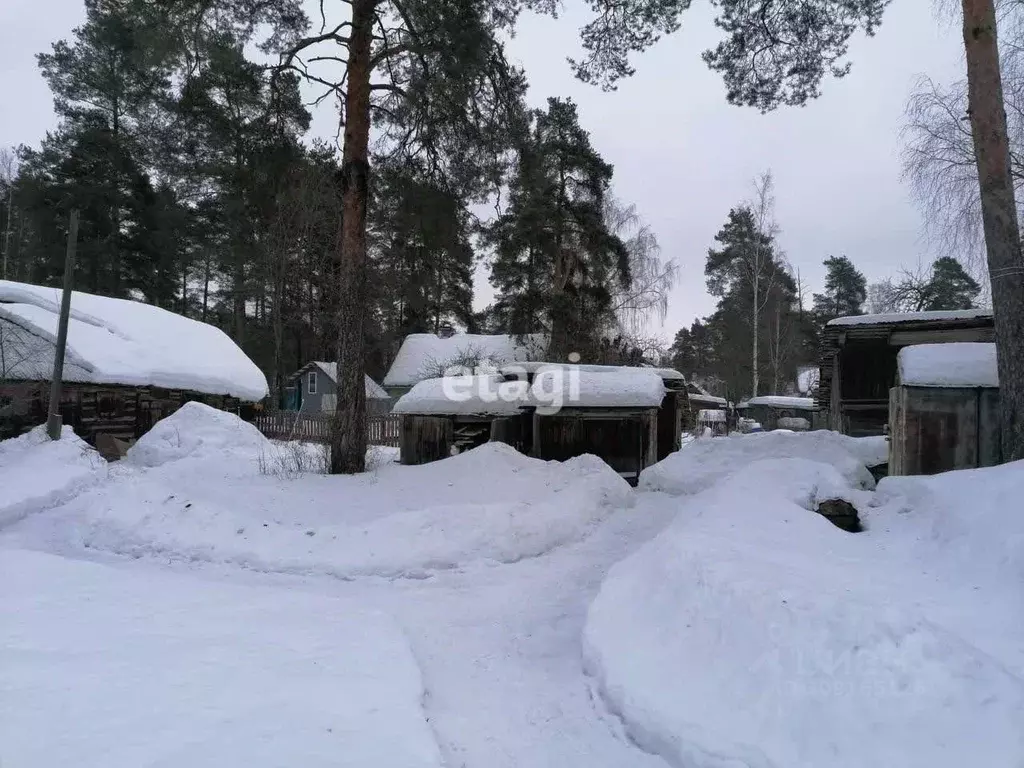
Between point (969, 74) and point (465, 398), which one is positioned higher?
point (969, 74)

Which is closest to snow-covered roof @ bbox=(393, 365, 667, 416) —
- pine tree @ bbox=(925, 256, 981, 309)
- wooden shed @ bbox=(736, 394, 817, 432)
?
wooden shed @ bbox=(736, 394, 817, 432)

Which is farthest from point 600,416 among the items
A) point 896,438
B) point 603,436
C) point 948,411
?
point 948,411

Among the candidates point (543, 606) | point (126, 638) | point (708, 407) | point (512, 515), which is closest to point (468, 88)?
point (512, 515)

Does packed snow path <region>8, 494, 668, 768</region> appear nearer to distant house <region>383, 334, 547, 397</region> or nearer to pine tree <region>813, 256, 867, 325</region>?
distant house <region>383, 334, 547, 397</region>

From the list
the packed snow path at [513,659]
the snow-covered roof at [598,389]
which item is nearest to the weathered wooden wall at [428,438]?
the snow-covered roof at [598,389]

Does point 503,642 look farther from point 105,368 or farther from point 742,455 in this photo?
point 105,368

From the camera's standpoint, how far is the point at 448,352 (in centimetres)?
3064

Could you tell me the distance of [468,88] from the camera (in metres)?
10.5

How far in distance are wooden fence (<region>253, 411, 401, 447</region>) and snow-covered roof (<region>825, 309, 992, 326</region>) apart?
13394 millimetres

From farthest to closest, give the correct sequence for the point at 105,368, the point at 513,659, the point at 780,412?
1. the point at 780,412
2. the point at 105,368
3. the point at 513,659

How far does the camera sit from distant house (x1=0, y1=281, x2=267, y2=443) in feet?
46.4

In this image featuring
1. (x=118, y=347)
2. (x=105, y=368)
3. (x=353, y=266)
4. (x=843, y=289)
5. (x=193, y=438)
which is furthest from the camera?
(x=843, y=289)

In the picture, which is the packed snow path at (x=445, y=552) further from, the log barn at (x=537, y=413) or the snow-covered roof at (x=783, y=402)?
the snow-covered roof at (x=783, y=402)

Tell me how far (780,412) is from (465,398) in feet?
80.7
